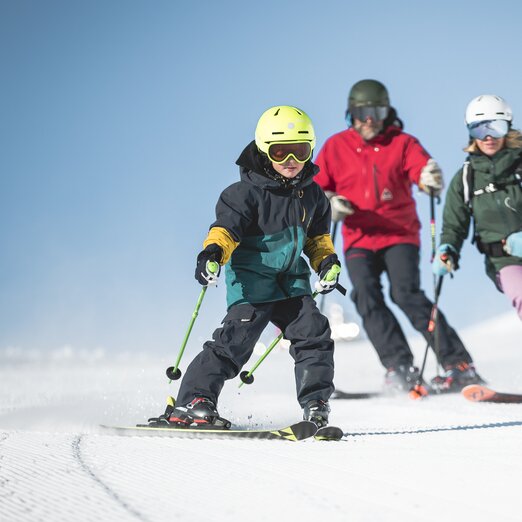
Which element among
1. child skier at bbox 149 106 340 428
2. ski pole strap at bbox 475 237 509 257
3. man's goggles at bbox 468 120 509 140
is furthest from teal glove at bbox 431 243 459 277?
child skier at bbox 149 106 340 428

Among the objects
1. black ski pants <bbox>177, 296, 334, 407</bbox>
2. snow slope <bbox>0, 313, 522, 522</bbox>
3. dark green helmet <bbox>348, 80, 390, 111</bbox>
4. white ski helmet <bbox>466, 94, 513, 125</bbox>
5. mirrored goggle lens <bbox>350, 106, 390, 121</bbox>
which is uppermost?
dark green helmet <bbox>348, 80, 390, 111</bbox>

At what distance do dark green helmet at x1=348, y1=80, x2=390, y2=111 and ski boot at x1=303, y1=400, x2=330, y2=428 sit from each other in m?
3.98

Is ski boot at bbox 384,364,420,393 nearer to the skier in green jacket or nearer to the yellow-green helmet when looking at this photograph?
the skier in green jacket

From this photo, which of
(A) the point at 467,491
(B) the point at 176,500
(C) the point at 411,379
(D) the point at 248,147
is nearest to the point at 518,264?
(C) the point at 411,379

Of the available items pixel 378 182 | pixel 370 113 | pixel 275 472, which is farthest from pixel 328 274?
pixel 370 113

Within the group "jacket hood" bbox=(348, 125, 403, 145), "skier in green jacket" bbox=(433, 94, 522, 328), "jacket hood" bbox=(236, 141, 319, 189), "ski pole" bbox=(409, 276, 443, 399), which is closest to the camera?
"jacket hood" bbox=(236, 141, 319, 189)

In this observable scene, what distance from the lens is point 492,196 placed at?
267 inches

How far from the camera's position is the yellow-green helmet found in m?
4.86

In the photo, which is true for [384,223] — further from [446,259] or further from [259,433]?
[259,433]

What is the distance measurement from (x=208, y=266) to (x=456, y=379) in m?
3.98

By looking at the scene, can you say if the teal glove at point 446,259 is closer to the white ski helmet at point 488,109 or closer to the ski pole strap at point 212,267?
the white ski helmet at point 488,109

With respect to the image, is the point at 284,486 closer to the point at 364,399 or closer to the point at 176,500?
the point at 176,500

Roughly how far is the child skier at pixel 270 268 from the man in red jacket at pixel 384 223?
2790 millimetres

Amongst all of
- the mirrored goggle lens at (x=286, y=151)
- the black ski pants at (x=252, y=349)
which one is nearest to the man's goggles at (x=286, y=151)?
the mirrored goggle lens at (x=286, y=151)
